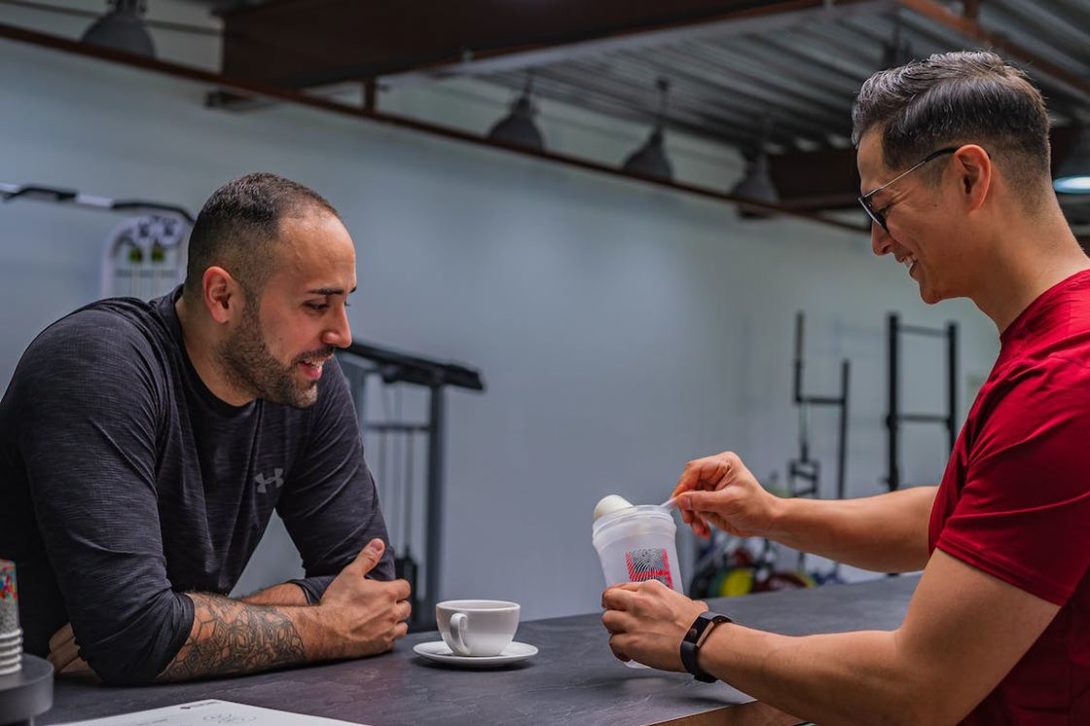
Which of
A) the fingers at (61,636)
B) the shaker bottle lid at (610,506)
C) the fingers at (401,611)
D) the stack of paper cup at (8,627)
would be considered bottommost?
the fingers at (61,636)

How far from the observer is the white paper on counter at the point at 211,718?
1.36 metres

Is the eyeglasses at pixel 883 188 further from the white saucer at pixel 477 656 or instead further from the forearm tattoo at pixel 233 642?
the forearm tattoo at pixel 233 642

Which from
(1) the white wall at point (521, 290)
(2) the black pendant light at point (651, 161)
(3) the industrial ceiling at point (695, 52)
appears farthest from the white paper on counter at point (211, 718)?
(2) the black pendant light at point (651, 161)

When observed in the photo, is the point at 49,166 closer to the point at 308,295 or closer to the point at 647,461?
the point at 308,295

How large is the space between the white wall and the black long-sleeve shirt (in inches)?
120

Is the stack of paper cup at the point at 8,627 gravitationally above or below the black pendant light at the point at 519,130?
below

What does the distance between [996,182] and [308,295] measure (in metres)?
1.06

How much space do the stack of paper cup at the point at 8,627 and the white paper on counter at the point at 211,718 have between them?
12.3 inches

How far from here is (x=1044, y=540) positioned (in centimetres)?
131

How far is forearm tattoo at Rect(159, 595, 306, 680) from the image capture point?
1.67m

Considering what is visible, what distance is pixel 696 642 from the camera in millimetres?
1583

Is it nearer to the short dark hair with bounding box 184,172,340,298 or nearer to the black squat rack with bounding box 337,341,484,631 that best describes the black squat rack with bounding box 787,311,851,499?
the black squat rack with bounding box 337,341,484,631

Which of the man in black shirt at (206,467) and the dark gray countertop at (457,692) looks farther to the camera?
the man in black shirt at (206,467)

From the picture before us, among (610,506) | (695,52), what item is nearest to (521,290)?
(695,52)
